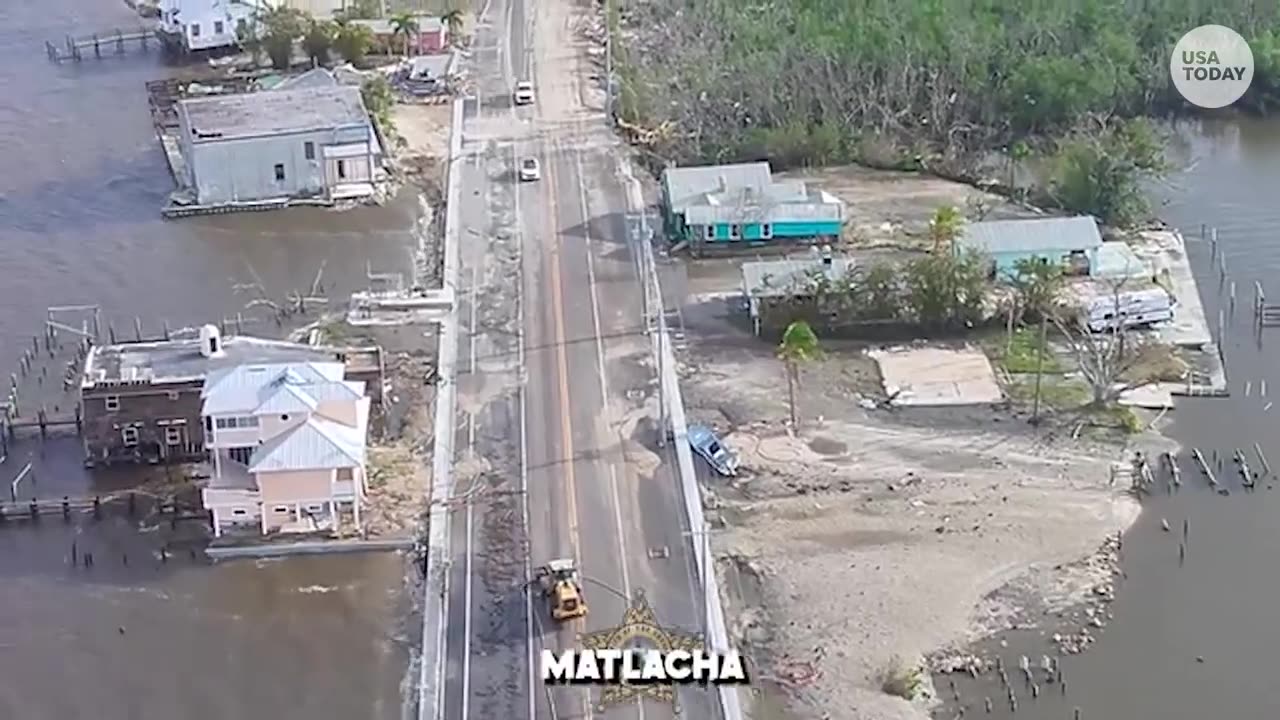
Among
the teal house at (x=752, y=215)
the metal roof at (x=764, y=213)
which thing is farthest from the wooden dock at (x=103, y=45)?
the metal roof at (x=764, y=213)

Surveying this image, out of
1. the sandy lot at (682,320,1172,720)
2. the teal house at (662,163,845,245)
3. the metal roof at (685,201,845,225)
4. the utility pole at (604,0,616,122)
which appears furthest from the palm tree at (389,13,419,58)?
the sandy lot at (682,320,1172,720)

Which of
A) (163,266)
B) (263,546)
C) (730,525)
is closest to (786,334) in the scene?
(730,525)

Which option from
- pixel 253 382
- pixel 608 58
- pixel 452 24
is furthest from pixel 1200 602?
pixel 452 24

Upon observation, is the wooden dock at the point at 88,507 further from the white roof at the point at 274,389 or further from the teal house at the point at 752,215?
the teal house at the point at 752,215

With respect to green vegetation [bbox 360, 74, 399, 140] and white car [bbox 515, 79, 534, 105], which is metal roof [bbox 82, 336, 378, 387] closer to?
green vegetation [bbox 360, 74, 399, 140]

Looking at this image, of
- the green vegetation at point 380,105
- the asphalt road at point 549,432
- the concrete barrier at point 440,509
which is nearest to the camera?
the concrete barrier at point 440,509

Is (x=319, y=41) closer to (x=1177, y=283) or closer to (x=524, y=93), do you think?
(x=524, y=93)
